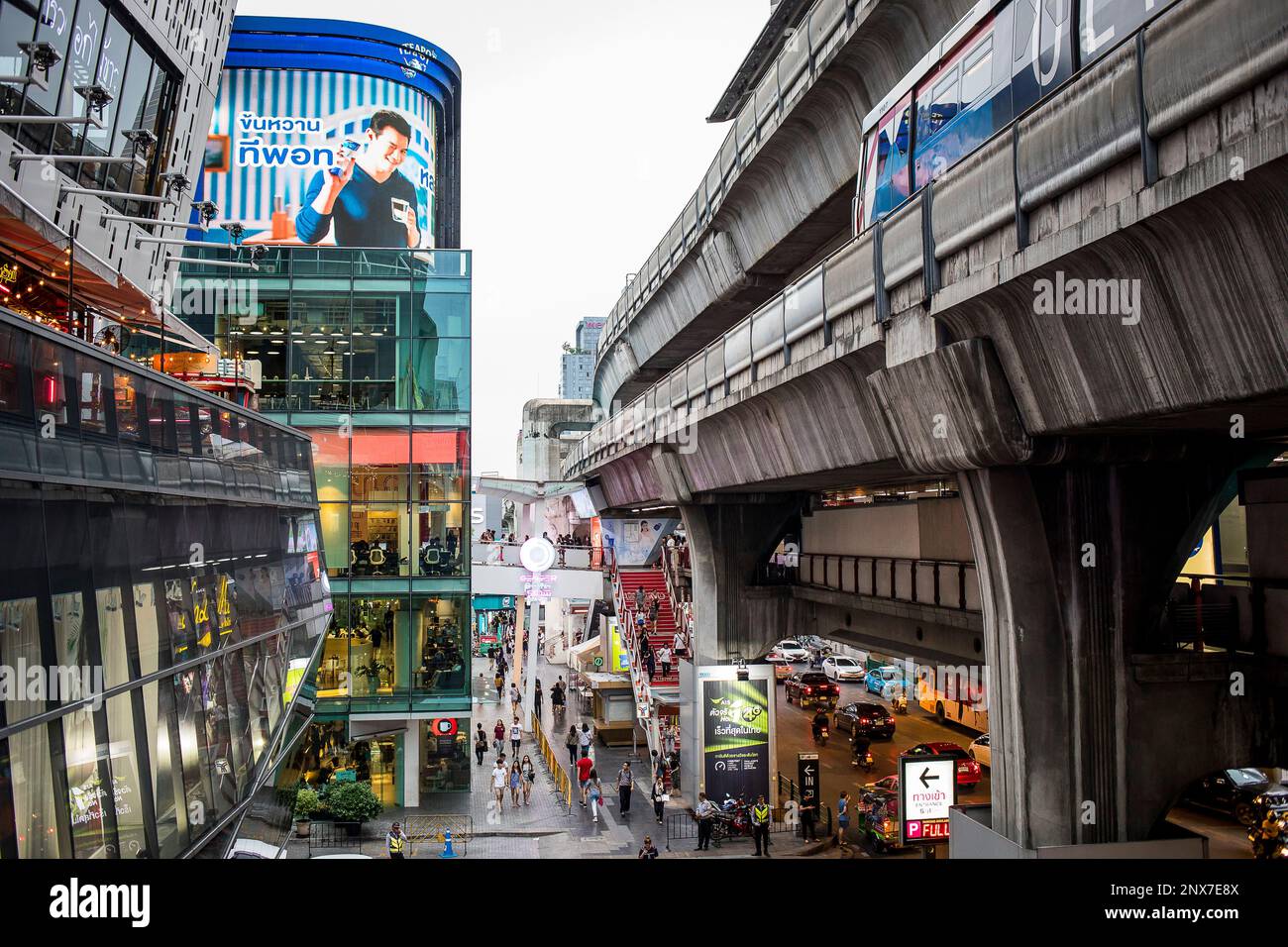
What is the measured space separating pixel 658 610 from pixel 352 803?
17079 mm

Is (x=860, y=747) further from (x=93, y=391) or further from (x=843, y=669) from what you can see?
(x=93, y=391)

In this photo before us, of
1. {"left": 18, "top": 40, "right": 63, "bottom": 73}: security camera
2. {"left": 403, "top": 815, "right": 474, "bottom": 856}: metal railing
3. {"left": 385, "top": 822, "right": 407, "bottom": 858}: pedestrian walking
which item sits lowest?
{"left": 403, "top": 815, "right": 474, "bottom": 856}: metal railing

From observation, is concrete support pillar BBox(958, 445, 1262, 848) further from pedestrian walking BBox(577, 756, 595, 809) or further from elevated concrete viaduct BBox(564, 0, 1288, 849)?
pedestrian walking BBox(577, 756, 595, 809)

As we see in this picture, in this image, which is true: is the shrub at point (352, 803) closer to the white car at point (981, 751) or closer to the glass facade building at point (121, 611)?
the glass facade building at point (121, 611)

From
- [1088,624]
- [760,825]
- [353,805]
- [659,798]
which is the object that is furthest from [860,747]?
[1088,624]

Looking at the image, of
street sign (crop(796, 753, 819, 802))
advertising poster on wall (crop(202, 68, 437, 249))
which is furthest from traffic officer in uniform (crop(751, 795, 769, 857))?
advertising poster on wall (crop(202, 68, 437, 249))

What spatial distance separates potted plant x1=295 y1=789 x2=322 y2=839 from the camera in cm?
2517

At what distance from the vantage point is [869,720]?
35.3m

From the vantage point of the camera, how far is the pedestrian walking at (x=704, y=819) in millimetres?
23020

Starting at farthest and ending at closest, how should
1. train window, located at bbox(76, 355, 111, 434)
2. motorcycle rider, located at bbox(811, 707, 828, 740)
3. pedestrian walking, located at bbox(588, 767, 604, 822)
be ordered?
motorcycle rider, located at bbox(811, 707, 828, 740) < pedestrian walking, located at bbox(588, 767, 604, 822) < train window, located at bbox(76, 355, 111, 434)

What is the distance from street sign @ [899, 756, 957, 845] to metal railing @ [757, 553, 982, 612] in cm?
326

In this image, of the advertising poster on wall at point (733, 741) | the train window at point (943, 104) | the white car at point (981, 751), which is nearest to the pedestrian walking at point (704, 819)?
the advertising poster on wall at point (733, 741)

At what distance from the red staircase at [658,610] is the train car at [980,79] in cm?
2371

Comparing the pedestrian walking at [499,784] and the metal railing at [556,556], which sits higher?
the metal railing at [556,556]
